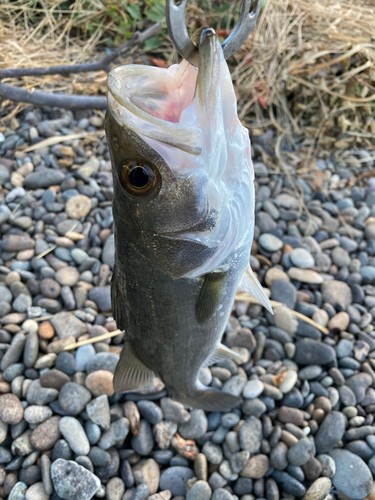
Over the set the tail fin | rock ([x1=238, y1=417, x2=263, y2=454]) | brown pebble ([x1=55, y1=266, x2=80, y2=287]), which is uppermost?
the tail fin

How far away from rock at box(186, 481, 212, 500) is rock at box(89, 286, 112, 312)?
1338 millimetres

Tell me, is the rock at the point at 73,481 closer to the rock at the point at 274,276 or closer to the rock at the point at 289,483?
the rock at the point at 289,483

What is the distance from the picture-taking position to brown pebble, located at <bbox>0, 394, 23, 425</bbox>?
2369 mm

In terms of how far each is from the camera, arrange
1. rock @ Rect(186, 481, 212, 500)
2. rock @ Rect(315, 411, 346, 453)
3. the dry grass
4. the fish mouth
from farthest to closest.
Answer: the dry grass, rock @ Rect(315, 411, 346, 453), rock @ Rect(186, 481, 212, 500), the fish mouth

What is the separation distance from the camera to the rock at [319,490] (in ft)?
7.46

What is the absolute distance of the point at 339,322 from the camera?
10.1 ft

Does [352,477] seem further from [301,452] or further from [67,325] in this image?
[67,325]

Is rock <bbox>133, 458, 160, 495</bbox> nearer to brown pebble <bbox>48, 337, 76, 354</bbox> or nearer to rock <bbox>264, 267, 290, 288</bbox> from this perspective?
brown pebble <bbox>48, 337, 76, 354</bbox>

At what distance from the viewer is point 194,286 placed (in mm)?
1511

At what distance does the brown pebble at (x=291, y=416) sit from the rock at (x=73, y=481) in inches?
46.6

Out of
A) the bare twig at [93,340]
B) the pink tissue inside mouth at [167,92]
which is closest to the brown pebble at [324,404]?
the bare twig at [93,340]

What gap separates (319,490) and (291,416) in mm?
423

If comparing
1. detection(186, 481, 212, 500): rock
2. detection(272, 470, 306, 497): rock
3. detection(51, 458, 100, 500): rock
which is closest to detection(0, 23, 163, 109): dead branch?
detection(51, 458, 100, 500): rock

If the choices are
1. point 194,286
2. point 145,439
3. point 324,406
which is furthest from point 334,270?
point 194,286
